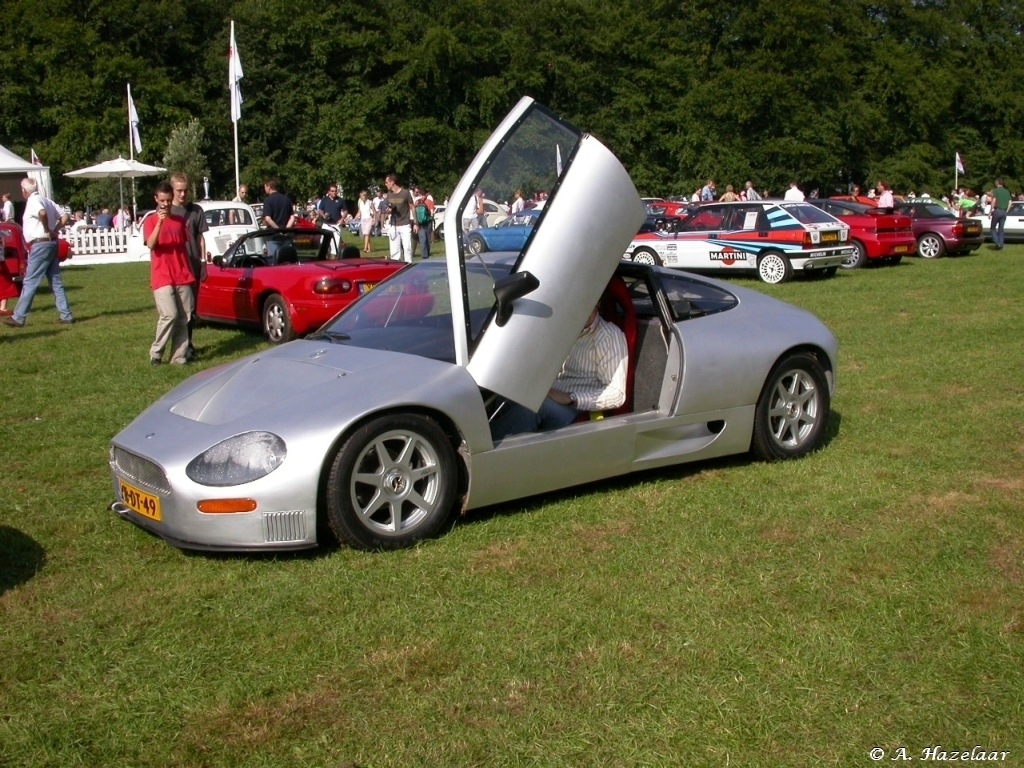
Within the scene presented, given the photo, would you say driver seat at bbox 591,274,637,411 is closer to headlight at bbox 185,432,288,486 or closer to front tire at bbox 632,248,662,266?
headlight at bbox 185,432,288,486

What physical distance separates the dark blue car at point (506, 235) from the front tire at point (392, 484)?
976 millimetres

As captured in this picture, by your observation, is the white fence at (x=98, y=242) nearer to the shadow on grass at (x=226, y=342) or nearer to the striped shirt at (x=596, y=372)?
the shadow on grass at (x=226, y=342)

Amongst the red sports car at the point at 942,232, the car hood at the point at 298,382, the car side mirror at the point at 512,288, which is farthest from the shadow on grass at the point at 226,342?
the red sports car at the point at 942,232

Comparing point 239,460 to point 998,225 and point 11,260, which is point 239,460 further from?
point 998,225

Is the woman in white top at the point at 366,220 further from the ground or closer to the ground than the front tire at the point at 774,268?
further from the ground

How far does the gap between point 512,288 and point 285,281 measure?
702 centimetres

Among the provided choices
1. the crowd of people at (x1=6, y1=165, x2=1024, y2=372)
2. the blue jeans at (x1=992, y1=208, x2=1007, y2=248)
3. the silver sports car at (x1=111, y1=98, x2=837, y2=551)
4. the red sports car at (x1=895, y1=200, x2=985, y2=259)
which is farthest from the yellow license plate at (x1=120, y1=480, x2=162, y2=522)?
the blue jeans at (x1=992, y1=208, x2=1007, y2=248)

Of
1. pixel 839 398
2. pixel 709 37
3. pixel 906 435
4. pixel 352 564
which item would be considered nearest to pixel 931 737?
pixel 352 564

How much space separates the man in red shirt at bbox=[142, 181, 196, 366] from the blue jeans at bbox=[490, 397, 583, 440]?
17.8ft

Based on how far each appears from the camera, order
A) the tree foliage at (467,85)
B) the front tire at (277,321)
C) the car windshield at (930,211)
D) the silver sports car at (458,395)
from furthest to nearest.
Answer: the tree foliage at (467,85)
the car windshield at (930,211)
the front tire at (277,321)
the silver sports car at (458,395)

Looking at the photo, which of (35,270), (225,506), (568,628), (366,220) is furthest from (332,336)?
(366,220)

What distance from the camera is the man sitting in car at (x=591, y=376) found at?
19.9 feet

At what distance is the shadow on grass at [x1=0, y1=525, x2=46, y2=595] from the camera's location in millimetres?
5016

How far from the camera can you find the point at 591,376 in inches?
243
